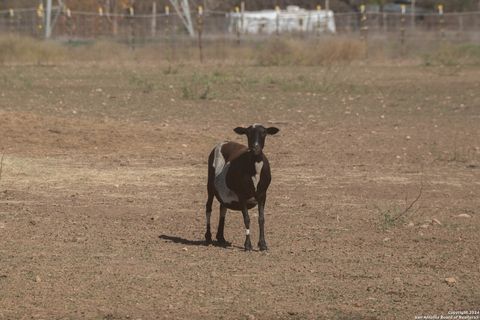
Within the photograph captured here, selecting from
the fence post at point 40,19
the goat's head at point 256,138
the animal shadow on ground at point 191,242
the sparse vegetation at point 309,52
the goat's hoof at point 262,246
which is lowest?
the sparse vegetation at point 309,52

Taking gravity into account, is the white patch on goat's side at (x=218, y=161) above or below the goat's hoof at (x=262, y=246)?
above

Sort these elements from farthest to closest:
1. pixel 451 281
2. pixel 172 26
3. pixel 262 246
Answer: pixel 172 26, pixel 262 246, pixel 451 281

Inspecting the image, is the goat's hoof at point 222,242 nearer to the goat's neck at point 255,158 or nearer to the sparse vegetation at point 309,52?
the goat's neck at point 255,158

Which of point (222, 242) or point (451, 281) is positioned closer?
point (451, 281)

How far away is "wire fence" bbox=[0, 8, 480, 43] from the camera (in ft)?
158

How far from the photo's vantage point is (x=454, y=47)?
132 feet

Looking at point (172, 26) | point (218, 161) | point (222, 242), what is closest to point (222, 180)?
point (218, 161)

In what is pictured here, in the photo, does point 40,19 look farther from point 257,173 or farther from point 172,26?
point 257,173

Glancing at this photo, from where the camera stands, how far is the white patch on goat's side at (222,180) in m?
10.2

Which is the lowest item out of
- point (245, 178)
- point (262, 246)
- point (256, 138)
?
point (262, 246)

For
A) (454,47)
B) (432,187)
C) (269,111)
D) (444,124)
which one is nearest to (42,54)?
(454,47)

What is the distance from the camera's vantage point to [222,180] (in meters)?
10.2

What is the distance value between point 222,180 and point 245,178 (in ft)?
1.26

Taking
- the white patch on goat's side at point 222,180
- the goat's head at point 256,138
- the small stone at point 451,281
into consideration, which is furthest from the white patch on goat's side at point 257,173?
the small stone at point 451,281
